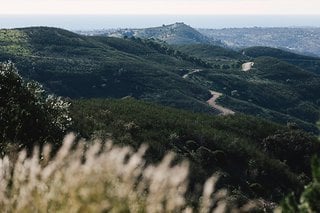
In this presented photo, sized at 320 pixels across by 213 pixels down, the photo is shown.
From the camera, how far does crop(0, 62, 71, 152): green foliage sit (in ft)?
56.4

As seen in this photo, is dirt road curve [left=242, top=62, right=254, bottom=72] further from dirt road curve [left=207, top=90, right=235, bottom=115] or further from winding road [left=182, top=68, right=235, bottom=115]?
dirt road curve [left=207, top=90, right=235, bottom=115]

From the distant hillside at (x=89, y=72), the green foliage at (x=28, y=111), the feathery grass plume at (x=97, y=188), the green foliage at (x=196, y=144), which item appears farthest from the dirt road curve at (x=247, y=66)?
the feathery grass plume at (x=97, y=188)

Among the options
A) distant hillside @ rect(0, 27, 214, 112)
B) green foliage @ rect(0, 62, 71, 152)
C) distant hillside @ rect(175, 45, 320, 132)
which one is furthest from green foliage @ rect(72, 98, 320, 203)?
distant hillside @ rect(175, 45, 320, 132)

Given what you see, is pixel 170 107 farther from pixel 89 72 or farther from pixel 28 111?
pixel 89 72

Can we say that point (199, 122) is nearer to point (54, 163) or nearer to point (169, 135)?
point (169, 135)

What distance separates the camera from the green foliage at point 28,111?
17.2 meters

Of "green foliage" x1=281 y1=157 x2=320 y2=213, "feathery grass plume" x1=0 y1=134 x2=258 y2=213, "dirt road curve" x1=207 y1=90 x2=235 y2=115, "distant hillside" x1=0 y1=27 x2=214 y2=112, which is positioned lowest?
"dirt road curve" x1=207 y1=90 x2=235 y2=115

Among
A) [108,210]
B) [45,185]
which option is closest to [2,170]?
[45,185]

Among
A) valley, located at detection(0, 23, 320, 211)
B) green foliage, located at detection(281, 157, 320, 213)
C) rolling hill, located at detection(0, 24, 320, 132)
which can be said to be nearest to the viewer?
green foliage, located at detection(281, 157, 320, 213)

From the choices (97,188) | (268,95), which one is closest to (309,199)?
(97,188)

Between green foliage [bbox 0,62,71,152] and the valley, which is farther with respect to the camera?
the valley

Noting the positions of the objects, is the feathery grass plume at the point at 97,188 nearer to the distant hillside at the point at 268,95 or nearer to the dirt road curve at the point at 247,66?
the distant hillside at the point at 268,95

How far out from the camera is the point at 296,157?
46.4 metres

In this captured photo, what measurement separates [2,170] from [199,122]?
43.9 metres
